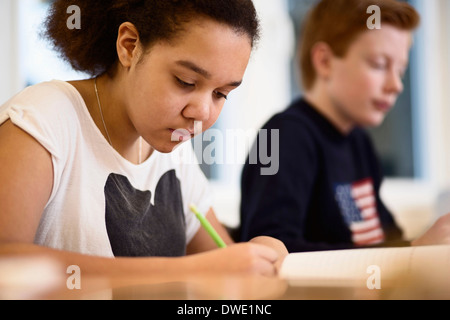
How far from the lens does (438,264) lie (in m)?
0.49

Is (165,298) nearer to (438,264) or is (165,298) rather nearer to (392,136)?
(438,264)

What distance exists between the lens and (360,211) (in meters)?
0.96

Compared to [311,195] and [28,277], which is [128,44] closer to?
[28,277]

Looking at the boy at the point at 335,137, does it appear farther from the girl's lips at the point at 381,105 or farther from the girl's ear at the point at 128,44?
the girl's ear at the point at 128,44

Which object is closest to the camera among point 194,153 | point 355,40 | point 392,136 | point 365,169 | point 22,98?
point 22,98

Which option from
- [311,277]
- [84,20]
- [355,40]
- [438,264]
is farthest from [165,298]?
[355,40]

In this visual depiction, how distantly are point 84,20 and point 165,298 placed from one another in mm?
364

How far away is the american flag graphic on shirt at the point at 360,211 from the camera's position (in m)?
0.90

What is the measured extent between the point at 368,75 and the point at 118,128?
530 millimetres

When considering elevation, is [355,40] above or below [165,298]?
above

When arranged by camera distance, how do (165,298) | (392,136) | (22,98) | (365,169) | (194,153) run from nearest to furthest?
(165,298), (22,98), (194,153), (365,169), (392,136)

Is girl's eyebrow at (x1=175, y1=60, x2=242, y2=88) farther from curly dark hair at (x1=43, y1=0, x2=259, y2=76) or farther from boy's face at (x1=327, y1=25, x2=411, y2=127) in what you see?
boy's face at (x1=327, y1=25, x2=411, y2=127)

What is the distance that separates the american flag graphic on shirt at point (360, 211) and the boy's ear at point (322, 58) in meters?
0.22

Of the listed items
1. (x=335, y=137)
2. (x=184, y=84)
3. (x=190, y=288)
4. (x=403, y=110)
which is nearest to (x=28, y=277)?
(x=190, y=288)
